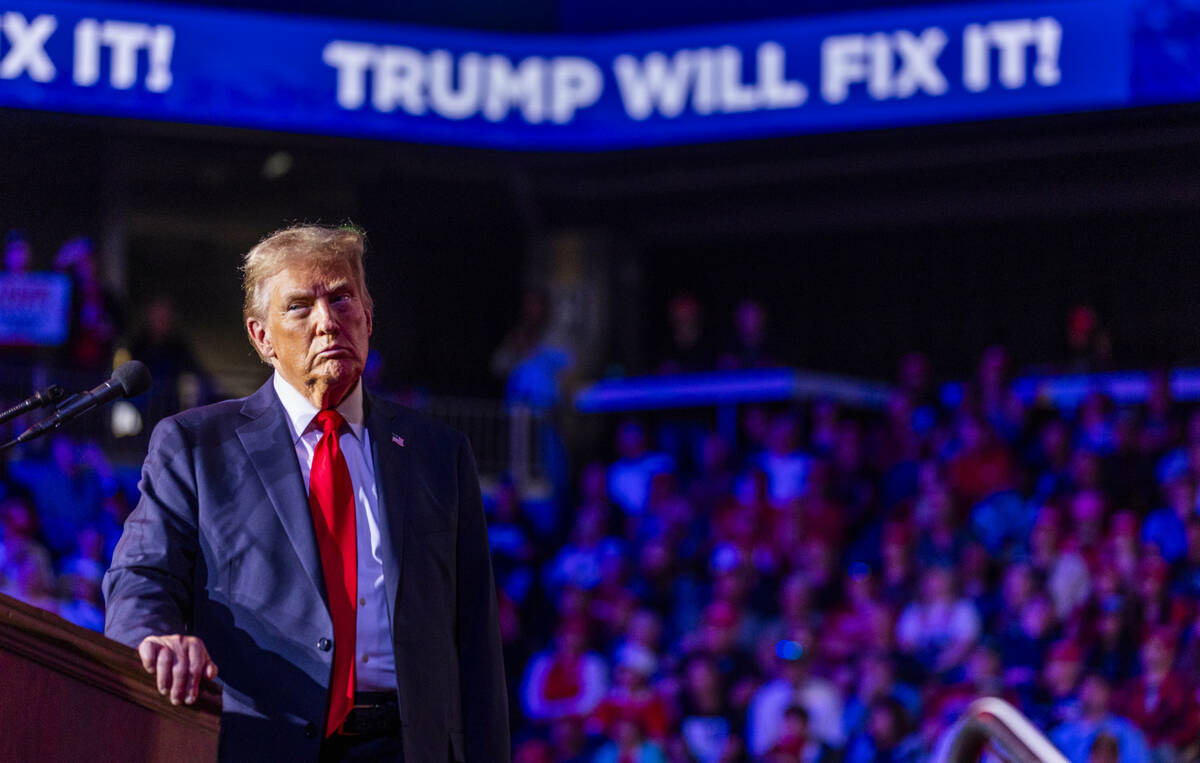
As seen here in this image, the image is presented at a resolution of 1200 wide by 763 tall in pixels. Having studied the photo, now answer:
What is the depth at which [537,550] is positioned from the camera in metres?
10.5

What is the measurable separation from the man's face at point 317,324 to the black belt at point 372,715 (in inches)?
19.8

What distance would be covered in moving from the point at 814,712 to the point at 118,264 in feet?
25.3

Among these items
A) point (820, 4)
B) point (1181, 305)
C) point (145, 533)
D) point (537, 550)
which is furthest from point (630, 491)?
point (145, 533)

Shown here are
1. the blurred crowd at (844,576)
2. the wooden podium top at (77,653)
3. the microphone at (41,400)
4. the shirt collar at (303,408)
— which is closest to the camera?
the wooden podium top at (77,653)

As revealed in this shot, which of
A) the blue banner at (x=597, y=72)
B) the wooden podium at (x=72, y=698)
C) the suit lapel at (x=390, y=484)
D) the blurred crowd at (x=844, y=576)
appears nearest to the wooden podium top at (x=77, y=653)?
the wooden podium at (x=72, y=698)

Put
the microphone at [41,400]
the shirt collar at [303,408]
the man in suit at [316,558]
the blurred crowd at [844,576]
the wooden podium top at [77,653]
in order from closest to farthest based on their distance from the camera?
the wooden podium top at [77,653]
the man in suit at [316,558]
the microphone at [41,400]
the shirt collar at [303,408]
the blurred crowd at [844,576]

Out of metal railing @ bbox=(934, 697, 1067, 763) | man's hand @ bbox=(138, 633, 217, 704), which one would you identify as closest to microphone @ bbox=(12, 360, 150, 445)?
man's hand @ bbox=(138, 633, 217, 704)

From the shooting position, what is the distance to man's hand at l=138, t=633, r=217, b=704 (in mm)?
2361

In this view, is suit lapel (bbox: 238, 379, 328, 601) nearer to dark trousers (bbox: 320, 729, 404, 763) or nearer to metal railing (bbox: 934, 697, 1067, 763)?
dark trousers (bbox: 320, 729, 404, 763)

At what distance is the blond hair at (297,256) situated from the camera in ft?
9.04

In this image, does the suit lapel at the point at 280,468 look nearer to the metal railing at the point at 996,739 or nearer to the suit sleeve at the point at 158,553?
the suit sleeve at the point at 158,553

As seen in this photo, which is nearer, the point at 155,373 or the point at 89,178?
the point at 155,373

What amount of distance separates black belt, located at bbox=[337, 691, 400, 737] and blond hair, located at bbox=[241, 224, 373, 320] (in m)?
0.63

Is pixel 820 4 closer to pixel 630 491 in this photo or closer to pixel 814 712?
pixel 630 491
